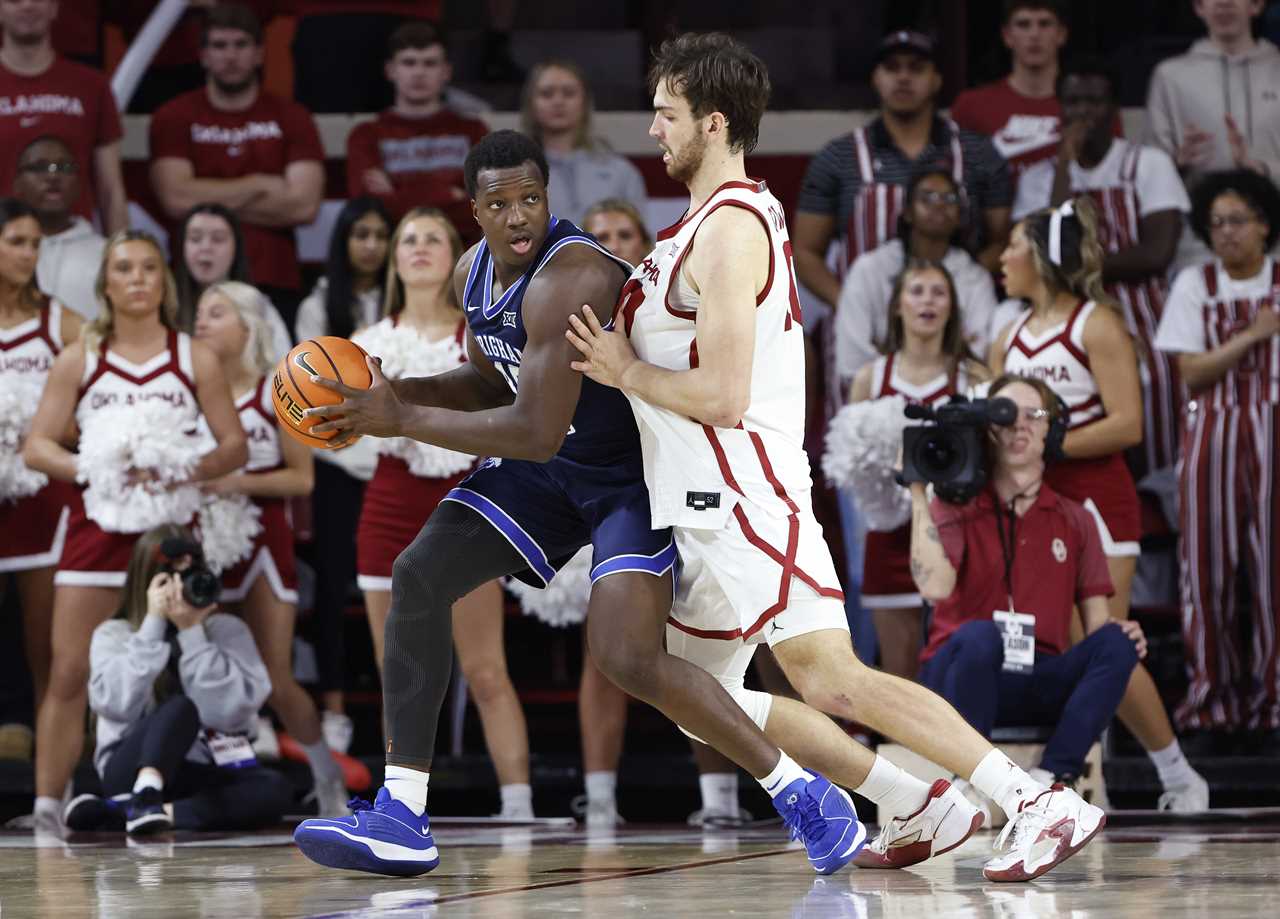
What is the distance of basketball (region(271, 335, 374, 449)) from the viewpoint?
13.8 feet

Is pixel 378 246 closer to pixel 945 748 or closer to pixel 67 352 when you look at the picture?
pixel 67 352

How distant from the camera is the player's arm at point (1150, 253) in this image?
779 centimetres

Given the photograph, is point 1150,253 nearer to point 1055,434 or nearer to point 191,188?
point 1055,434

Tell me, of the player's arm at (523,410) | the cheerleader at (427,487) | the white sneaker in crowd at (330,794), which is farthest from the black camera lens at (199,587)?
the player's arm at (523,410)

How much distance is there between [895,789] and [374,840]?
1172 millimetres

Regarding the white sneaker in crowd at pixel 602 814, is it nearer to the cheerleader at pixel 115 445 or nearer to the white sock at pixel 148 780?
the white sock at pixel 148 780

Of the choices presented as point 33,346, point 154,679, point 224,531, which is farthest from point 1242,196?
point 33,346

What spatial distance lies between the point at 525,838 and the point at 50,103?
156 inches

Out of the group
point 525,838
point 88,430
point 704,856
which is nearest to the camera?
point 704,856

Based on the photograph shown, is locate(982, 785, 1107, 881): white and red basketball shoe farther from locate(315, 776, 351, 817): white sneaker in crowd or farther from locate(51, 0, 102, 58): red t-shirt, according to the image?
locate(51, 0, 102, 58): red t-shirt

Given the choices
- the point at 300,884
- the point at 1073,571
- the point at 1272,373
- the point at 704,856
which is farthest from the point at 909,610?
the point at 300,884

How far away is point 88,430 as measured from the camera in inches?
267

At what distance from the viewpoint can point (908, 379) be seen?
7152 mm

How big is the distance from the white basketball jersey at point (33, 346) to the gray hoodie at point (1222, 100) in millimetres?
4516
